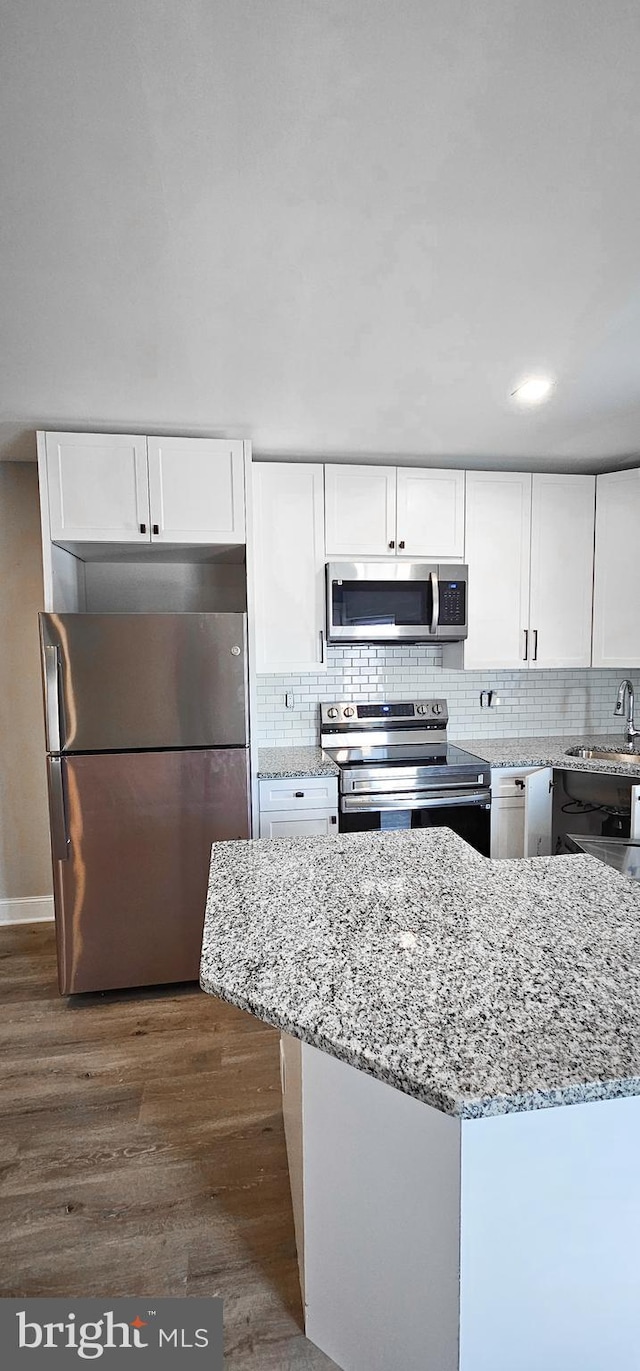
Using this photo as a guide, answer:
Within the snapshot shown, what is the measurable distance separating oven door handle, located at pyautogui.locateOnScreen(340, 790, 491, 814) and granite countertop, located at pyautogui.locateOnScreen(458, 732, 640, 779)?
0.65 ft

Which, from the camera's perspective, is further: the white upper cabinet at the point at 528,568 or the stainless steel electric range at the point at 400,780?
the white upper cabinet at the point at 528,568

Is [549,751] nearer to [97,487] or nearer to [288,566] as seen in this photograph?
[288,566]

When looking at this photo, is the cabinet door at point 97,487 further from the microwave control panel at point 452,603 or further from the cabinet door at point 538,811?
the cabinet door at point 538,811

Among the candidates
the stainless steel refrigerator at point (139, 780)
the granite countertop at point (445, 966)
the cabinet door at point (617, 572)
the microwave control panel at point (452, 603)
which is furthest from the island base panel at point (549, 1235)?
the cabinet door at point (617, 572)

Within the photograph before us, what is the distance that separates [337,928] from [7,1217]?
1.37 metres

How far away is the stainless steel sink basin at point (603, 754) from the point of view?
3232 mm

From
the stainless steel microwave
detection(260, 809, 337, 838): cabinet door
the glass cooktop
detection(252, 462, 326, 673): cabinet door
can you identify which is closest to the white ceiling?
detection(252, 462, 326, 673): cabinet door

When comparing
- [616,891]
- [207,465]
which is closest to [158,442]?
[207,465]

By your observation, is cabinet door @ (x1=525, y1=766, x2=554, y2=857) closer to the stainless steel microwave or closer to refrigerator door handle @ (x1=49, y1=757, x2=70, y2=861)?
the stainless steel microwave

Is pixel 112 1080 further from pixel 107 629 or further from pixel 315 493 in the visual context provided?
pixel 315 493

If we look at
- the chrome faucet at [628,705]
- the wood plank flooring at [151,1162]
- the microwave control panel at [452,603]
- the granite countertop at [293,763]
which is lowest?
the wood plank flooring at [151,1162]

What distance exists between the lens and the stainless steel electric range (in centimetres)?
282

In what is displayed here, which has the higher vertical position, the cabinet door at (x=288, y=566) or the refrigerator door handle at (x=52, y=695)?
the cabinet door at (x=288, y=566)

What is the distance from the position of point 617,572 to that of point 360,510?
147 cm
